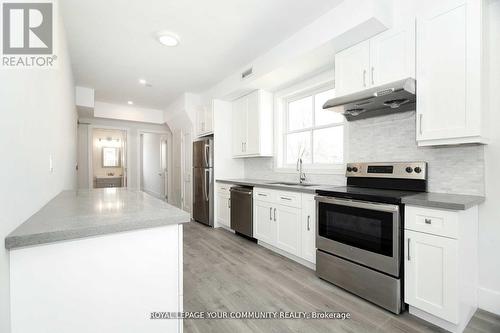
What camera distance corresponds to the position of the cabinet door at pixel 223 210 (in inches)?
156

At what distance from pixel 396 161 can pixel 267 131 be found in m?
1.98

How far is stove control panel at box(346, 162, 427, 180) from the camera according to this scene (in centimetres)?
203

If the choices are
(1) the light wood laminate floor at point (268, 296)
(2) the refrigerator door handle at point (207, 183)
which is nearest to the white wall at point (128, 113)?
(2) the refrigerator door handle at point (207, 183)

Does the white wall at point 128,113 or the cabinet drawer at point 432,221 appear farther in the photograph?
the white wall at point 128,113

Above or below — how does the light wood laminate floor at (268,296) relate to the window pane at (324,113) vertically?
below

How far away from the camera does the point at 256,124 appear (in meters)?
3.74

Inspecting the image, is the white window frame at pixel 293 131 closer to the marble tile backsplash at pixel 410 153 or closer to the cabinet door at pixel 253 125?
the marble tile backsplash at pixel 410 153

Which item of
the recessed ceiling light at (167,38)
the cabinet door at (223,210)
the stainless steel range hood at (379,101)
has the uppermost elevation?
the recessed ceiling light at (167,38)

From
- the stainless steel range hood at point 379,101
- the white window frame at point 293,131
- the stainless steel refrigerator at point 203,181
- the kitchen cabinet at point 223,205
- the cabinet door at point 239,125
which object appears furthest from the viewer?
the stainless steel refrigerator at point 203,181

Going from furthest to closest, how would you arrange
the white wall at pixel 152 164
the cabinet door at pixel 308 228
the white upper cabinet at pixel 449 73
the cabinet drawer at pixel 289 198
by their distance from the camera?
1. the white wall at pixel 152 164
2. the cabinet drawer at pixel 289 198
3. the cabinet door at pixel 308 228
4. the white upper cabinet at pixel 449 73

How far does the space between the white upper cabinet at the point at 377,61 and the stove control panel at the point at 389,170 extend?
77 cm

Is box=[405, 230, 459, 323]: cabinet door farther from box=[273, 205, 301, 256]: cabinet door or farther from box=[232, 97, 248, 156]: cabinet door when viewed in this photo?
box=[232, 97, 248, 156]: cabinet door

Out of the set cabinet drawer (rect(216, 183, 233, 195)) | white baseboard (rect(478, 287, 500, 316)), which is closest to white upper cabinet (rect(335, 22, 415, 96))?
white baseboard (rect(478, 287, 500, 316))

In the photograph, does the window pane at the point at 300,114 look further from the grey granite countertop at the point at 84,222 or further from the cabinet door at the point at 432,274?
the grey granite countertop at the point at 84,222
